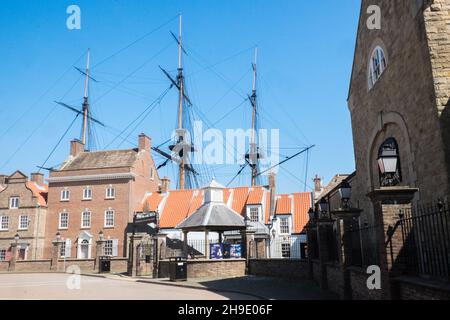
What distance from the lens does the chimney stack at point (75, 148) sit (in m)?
48.4

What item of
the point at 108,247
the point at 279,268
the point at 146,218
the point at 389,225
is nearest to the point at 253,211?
the point at 146,218

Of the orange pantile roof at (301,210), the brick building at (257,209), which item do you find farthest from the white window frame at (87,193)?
the orange pantile roof at (301,210)

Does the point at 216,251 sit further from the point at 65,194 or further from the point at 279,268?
the point at 65,194

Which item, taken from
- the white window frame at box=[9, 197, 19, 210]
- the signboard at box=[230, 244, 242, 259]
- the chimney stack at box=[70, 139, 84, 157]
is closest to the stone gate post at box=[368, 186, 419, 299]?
the signboard at box=[230, 244, 242, 259]

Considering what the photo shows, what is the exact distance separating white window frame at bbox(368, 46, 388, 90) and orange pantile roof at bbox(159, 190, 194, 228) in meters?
28.6

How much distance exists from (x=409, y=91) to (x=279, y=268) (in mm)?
12101

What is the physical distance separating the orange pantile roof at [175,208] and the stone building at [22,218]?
1354 cm

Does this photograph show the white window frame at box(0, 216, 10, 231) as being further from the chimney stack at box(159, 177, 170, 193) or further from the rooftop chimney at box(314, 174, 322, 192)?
the rooftop chimney at box(314, 174, 322, 192)

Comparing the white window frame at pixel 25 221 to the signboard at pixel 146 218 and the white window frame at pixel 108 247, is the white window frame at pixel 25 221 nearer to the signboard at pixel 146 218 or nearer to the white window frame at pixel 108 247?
the white window frame at pixel 108 247

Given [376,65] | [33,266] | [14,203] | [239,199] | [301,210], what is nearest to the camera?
[376,65]

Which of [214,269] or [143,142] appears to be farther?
[143,142]

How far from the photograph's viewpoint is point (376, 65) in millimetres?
15227
